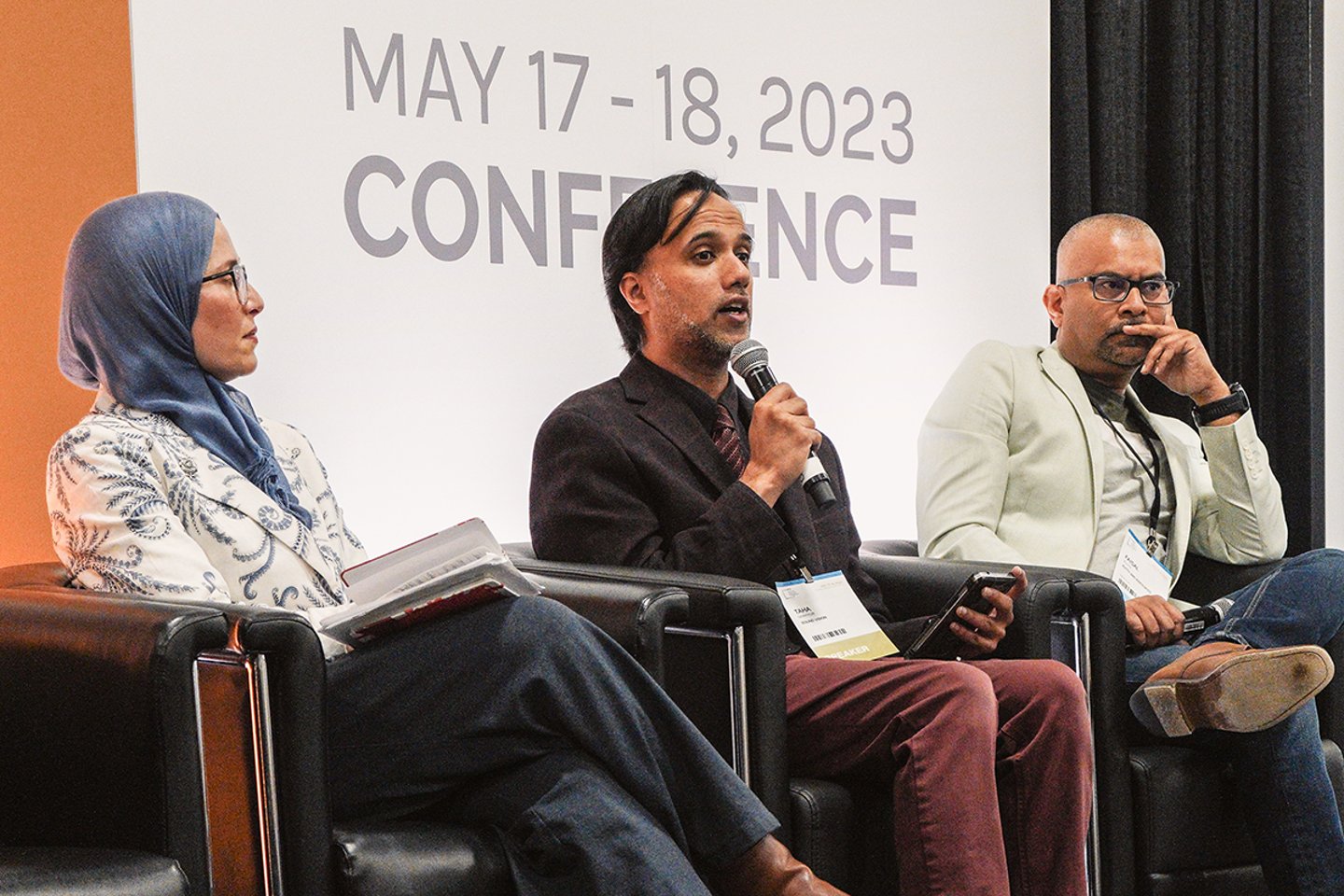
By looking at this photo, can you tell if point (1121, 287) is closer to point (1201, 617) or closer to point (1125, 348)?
point (1125, 348)

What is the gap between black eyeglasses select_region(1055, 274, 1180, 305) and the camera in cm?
332

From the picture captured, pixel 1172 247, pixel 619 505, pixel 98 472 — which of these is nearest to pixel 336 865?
pixel 98 472

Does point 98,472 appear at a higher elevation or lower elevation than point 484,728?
higher

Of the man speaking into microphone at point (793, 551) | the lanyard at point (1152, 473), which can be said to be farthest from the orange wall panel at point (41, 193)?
the lanyard at point (1152, 473)

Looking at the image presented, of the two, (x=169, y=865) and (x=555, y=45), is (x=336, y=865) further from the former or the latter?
(x=555, y=45)

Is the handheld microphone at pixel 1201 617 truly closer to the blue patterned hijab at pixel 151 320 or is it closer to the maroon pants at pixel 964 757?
the maroon pants at pixel 964 757

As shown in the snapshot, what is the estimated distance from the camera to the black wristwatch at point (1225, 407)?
3.27 meters

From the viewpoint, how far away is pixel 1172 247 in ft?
14.1

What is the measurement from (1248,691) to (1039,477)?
76cm

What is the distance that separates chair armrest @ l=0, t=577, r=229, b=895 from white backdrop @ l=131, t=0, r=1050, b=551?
1.07m

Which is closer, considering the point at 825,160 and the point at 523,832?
the point at 523,832

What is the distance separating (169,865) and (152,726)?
0.56 ft

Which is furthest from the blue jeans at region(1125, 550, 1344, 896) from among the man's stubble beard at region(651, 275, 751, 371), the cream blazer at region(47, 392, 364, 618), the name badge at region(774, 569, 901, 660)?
the cream blazer at region(47, 392, 364, 618)

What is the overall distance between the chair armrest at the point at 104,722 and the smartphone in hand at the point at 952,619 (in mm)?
1259
